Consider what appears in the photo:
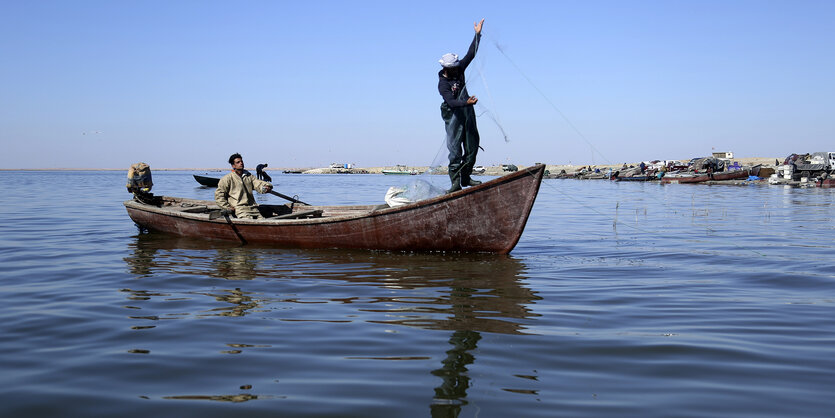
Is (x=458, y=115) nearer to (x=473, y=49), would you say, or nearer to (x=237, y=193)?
(x=473, y=49)

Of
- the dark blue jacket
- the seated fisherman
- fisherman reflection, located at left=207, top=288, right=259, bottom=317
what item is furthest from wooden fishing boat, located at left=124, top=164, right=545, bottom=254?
fisherman reflection, located at left=207, top=288, right=259, bottom=317

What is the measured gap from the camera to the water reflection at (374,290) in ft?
16.4

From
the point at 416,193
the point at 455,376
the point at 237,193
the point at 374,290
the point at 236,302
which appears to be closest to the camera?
the point at 455,376

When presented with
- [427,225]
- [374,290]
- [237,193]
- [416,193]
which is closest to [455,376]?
[374,290]

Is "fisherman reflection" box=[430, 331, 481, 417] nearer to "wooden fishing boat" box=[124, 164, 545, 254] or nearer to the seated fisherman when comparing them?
"wooden fishing boat" box=[124, 164, 545, 254]

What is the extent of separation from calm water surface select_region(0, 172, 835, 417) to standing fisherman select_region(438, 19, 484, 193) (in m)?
0.84

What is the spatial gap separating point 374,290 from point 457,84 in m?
3.45

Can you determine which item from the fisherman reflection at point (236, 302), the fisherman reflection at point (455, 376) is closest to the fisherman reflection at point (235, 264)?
the fisherman reflection at point (236, 302)

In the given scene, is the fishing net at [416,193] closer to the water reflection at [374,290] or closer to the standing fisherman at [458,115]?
the standing fisherman at [458,115]

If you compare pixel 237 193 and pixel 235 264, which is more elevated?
pixel 237 193

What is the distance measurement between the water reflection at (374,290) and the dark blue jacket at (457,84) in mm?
2327

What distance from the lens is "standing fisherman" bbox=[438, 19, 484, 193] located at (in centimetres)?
867

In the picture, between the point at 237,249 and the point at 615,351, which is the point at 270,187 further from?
the point at 615,351

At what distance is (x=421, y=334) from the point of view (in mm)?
4855
